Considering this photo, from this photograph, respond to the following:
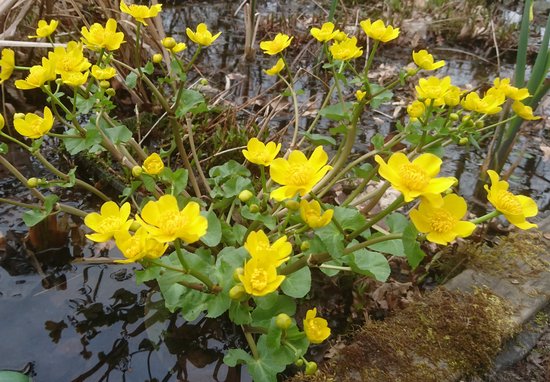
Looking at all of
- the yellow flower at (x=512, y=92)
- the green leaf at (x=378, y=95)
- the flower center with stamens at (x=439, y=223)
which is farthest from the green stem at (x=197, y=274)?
the yellow flower at (x=512, y=92)

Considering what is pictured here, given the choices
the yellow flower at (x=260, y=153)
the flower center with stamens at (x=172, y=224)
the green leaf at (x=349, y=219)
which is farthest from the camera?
the yellow flower at (x=260, y=153)

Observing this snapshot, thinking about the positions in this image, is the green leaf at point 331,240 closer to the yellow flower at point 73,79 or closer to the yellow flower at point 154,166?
the yellow flower at point 154,166

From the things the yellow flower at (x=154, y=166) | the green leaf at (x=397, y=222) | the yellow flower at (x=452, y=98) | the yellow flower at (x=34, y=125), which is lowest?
the green leaf at (x=397, y=222)

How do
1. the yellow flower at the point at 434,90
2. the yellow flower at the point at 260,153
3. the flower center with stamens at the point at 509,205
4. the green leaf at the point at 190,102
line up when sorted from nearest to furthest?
the flower center with stamens at the point at 509,205, the yellow flower at the point at 260,153, the yellow flower at the point at 434,90, the green leaf at the point at 190,102

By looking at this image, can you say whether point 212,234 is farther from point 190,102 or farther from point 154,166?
point 190,102

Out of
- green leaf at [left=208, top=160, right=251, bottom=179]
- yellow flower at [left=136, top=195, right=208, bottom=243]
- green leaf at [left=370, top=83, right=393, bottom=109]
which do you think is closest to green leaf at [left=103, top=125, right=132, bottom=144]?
green leaf at [left=208, top=160, right=251, bottom=179]
